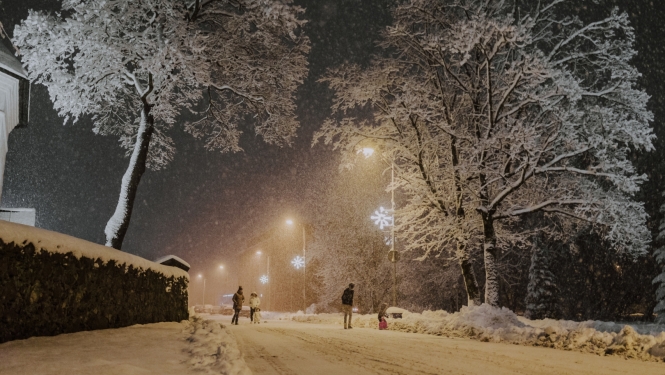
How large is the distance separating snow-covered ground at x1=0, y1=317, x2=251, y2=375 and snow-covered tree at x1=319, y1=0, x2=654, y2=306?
13447 millimetres

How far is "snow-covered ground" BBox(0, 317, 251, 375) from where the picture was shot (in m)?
5.92

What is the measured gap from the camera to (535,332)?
44.3 feet

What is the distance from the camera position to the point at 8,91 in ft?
81.9

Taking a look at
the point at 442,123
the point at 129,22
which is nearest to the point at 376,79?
the point at 442,123

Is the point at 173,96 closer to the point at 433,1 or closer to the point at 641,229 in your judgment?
the point at 433,1

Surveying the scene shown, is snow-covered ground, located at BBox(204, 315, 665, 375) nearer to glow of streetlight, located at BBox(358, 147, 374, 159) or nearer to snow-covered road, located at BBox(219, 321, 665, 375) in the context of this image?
snow-covered road, located at BBox(219, 321, 665, 375)

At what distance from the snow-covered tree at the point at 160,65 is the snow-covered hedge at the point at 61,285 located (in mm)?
6237

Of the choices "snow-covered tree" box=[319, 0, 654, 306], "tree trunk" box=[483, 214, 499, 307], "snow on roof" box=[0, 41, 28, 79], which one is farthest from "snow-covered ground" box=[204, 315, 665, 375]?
"snow on roof" box=[0, 41, 28, 79]

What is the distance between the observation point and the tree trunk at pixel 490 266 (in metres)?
20.7

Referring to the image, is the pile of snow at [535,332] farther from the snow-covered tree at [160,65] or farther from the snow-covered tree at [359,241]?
the snow-covered tree at [359,241]

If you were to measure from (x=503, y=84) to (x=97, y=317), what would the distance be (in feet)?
59.1

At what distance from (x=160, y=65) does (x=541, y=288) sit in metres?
33.3

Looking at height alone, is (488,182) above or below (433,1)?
below

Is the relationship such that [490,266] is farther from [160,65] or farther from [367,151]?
[160,65]
